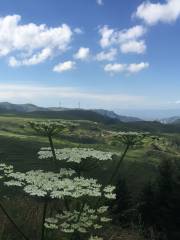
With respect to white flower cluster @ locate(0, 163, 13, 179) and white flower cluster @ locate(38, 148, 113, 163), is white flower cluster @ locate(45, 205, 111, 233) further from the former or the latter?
white flower cluster @ locate(0, 163, 13, 179)

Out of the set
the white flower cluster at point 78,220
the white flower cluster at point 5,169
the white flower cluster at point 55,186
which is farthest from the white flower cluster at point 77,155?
the white flower cluster at point 78,220

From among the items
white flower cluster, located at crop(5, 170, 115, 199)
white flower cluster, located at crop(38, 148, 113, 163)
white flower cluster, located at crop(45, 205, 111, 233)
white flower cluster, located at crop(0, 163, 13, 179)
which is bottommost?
white flower cluster, located at crop(45, 205, 111, 233)

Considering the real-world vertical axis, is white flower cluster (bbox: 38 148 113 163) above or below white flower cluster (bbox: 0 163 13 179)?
above

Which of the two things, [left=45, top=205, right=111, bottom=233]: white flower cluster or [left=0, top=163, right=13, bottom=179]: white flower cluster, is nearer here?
[left=45, top=205, right=111, bottom=233]: white flower cluster

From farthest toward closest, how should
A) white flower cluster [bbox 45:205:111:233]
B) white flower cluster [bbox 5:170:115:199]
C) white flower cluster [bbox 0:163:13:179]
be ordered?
white flower cluster [bbox 0:163:13:179]
white flower cluster [bbox 45:205:111:233]
white flower cluster [bbox 5:170:115:199]

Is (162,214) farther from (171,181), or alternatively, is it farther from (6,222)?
(6,222)

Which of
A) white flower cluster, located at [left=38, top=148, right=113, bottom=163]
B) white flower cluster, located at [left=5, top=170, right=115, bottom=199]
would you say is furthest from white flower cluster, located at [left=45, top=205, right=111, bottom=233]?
white flower cluster, located at [left=38, top=148, right=113, bottom=163]

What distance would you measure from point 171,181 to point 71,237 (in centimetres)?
4600

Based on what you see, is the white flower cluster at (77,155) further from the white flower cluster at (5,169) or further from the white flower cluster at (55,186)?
the white flower cluster at (5,169)

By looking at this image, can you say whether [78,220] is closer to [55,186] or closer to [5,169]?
[55,186]

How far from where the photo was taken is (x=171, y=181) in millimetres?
53594

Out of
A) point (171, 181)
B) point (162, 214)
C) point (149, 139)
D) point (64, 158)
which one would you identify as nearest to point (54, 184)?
point (64, 158)

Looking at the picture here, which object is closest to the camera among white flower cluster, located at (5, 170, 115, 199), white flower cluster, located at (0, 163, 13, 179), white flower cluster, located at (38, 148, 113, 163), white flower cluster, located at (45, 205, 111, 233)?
white flower cluster, located at (5, 170, 115, 199)

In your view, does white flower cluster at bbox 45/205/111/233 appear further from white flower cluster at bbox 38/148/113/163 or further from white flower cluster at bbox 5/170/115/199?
white flower cluster at bbox 38/148/113/163
